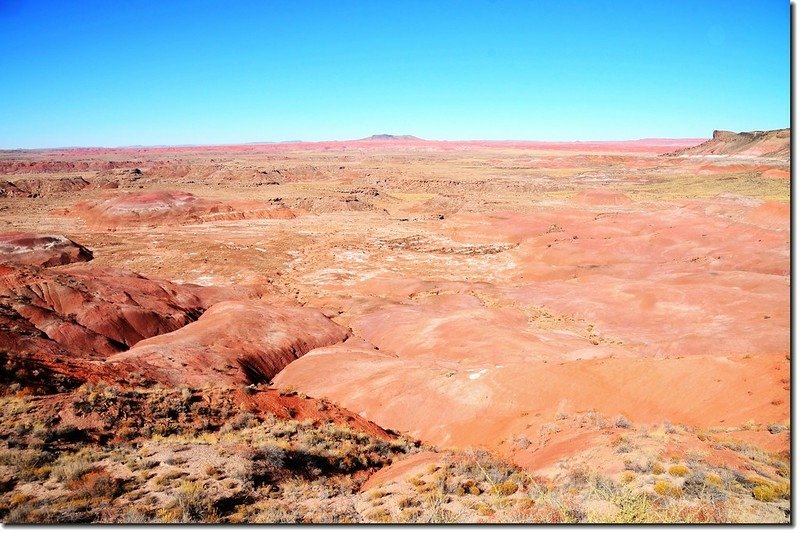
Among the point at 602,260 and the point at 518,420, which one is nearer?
the point at 518,420

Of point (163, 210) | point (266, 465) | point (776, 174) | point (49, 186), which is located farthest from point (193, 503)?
point (49, 186)

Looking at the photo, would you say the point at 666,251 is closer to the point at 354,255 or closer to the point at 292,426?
the point at 354,255

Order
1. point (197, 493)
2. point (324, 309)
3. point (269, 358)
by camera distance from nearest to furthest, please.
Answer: point (197, 493), point (269, 358), point (324, 309)

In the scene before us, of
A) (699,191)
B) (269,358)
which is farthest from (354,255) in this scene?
(699,191)

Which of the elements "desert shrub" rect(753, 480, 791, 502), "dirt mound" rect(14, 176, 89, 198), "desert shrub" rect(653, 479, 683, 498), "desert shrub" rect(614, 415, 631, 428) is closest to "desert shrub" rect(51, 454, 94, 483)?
"desert shrub" rect(653, 479, 683, 498)

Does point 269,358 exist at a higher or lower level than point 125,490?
lower

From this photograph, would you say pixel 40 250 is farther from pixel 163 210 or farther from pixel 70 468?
pixel 70 468

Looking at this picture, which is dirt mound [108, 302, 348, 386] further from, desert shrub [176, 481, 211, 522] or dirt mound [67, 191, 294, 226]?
dirt mound [67, 191, 294, 226]

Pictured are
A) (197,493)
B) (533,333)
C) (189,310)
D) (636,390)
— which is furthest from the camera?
(189,310)
